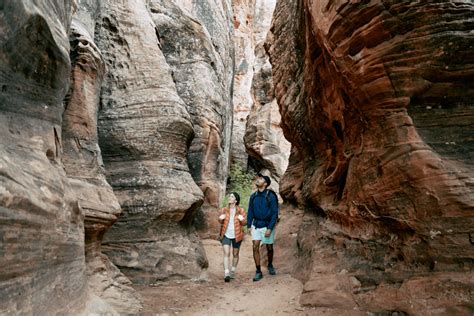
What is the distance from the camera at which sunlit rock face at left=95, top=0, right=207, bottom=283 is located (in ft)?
24.7

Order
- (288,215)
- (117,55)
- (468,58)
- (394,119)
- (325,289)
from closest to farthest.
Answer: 1. (468,58)
2. (394,119)
3. (325,289)
4. (117,55)
5. (288,215)

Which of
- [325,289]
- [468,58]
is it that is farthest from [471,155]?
[325,289]

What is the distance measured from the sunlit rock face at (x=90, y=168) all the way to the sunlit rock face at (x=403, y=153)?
289cm

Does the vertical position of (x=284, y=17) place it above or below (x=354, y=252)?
above

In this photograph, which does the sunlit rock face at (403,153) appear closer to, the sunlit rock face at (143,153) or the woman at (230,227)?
the woman at (230,227)

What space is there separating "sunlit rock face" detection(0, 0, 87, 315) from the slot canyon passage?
0.02 metres

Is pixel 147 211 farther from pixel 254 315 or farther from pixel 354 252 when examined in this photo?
pixel 354 252

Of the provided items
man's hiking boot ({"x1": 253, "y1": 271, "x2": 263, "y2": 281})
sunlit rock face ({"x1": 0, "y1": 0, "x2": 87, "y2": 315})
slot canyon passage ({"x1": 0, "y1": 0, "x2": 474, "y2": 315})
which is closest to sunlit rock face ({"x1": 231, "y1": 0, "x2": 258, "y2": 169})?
slot canyon passage ({"x1": 0, "y1": 0, "x2": 474, "y2": 315})

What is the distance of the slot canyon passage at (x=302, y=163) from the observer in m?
3.51

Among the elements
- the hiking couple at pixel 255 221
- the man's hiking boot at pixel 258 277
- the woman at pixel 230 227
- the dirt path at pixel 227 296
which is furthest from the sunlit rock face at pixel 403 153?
the woman at pixel 230 227

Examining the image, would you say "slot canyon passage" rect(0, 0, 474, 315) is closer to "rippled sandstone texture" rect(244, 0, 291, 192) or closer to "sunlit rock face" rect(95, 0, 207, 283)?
"sunlit rock face" rect(95, 0, 207, 283)

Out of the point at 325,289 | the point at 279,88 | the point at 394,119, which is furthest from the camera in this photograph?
the point at 279,88

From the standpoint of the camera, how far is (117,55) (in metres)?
9.02

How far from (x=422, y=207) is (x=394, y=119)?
3.46ft
